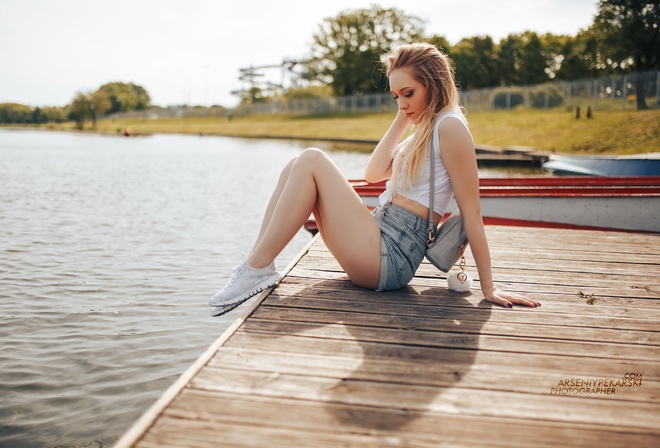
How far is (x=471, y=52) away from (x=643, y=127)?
170 feet

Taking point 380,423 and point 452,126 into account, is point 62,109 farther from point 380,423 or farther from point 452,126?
point 380,423

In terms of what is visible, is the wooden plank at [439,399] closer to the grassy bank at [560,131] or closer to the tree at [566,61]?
the grassy bank at [560,131]

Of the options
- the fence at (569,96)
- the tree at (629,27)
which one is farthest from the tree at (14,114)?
the tree at (629,27)

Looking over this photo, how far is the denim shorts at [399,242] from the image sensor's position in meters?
3.43

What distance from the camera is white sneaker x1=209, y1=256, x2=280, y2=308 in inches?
133

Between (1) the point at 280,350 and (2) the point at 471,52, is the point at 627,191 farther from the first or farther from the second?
(2) the point at 471,52

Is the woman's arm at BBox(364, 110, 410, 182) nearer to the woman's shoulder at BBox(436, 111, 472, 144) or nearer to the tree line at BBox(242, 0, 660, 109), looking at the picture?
the woman's shoulder at BBox(436, 111, 472, 144)

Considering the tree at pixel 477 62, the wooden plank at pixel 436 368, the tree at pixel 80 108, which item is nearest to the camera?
the wooden plank at pixel 436 368

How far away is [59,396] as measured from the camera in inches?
148

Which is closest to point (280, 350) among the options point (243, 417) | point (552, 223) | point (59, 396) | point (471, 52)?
point (243, 417)

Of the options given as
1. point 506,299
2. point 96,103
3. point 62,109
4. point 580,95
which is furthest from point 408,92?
point 62,109

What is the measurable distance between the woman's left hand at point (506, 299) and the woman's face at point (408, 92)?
1136 mm

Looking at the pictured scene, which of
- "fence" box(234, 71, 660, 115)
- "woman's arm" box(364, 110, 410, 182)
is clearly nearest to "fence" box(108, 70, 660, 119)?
"fence" box(234, 71, 660, 115)

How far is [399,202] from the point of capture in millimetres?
3527
